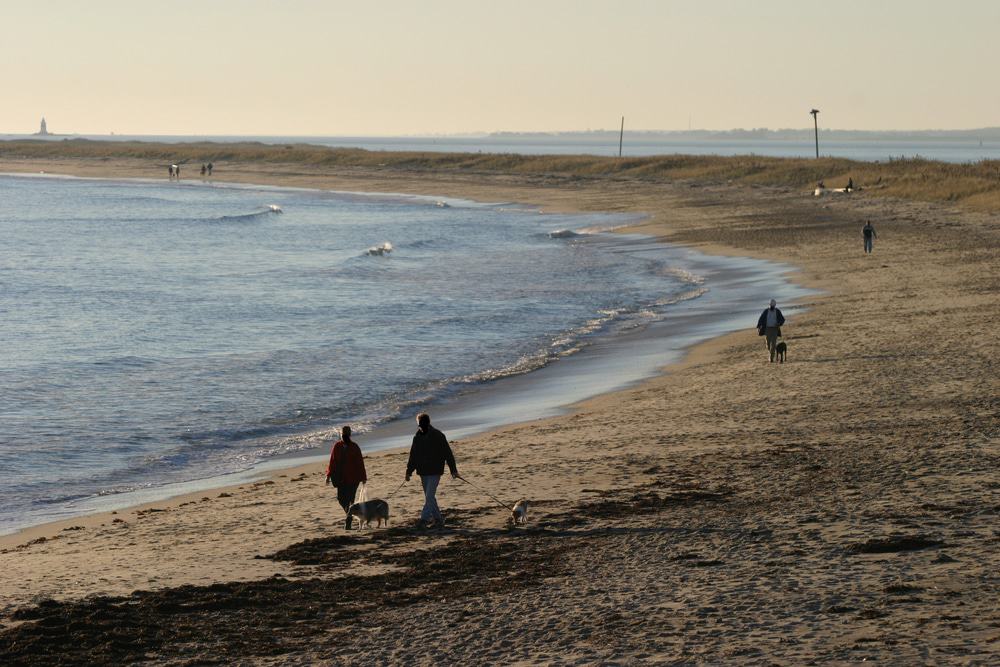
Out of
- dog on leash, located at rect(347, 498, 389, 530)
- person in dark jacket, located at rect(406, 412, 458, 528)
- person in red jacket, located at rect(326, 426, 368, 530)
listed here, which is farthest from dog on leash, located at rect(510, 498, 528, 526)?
person in red jacket, located at rect(326, 426, 368, 530)

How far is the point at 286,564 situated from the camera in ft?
43.0

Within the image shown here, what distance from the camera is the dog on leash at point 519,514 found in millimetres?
14156

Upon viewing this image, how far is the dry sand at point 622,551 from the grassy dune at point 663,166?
140ft

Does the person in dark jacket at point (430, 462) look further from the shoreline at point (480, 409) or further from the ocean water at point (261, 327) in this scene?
the ocean water at point (261, 327)

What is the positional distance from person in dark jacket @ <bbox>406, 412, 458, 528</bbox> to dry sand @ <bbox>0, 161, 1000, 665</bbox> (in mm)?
362

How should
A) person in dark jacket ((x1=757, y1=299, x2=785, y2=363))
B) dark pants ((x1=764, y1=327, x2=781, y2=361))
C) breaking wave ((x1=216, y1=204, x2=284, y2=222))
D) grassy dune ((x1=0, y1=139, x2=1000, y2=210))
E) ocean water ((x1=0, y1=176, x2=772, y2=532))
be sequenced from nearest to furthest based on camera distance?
1. ocean water ((x1=0, y1=176, x2=772, y2=532))
2. person in dark jacket ((x1=757, y1=299, x2=785, y2=363))
3. dark pants ((x1=764, y1=327, x2=781, y2=361))
4. grassy dune ((x1=0, y1=139, x2=1000, y2=210))
5. breaking wave ((x1=216, y1=204, x2=284, y2=222))

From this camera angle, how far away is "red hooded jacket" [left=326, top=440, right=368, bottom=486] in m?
14.8

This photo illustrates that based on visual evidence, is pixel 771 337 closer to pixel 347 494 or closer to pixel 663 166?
pixel 347 494

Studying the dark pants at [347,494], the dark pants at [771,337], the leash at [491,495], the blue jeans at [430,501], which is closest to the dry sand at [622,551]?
the leash at [491,495]

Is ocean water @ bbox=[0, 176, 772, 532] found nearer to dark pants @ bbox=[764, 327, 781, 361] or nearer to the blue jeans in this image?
dark pants @ bbox=[764, 327, 781, 361]

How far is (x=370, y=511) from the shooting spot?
46.7 ft

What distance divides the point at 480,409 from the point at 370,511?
902 centimetres

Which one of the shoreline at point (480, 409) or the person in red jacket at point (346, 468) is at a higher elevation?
the person in red jacket at point (346, 468)

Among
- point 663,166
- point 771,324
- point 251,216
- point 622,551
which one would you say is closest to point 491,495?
point 622,551
